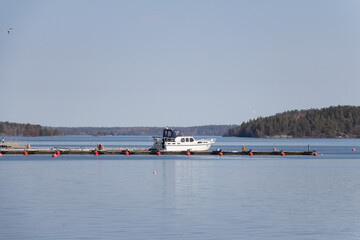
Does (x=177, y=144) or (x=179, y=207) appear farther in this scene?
(x=177, y=144)

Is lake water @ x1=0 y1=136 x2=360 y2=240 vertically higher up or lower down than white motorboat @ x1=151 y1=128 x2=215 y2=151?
lower down

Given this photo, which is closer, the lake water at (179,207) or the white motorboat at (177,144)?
the lake water at (179,207)

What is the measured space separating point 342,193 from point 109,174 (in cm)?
3391

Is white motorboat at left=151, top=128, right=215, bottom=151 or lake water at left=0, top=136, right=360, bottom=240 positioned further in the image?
white motorboat at left=151, top=128, right=215, bottom=151

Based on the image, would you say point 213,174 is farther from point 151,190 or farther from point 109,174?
point 151,190

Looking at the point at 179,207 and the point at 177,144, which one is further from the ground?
the point at 177,144

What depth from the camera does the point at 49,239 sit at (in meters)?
34.0

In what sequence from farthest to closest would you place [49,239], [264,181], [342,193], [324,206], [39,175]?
1. [39,175]
2. [264,181]
3. [342,193]
4. [324,206]
5. [49,239]

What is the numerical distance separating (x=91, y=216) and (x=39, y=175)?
38.9 metres

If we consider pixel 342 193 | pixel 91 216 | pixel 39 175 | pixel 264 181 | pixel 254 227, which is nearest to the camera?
pixel 254 227

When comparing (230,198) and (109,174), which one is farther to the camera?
(109,174)

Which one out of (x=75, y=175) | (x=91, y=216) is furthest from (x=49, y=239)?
(x=75, y=175)

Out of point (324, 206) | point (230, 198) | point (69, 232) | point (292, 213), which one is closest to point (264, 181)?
point (230, 198)

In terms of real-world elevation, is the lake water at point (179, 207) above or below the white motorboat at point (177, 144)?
below
